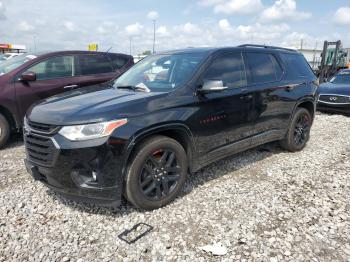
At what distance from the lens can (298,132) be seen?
564 centimetres

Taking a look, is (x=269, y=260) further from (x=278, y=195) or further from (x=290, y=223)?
(x=278, y=195)

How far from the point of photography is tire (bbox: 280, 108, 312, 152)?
5.43 m

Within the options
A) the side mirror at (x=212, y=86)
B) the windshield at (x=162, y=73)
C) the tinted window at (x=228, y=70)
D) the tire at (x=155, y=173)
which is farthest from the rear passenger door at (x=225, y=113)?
the tire at (x=155, y=173)

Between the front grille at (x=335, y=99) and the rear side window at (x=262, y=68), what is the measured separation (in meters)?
5.57

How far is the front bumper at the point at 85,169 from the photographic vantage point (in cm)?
291

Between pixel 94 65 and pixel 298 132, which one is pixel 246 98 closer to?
pixel 298 132

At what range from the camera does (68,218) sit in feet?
10.8

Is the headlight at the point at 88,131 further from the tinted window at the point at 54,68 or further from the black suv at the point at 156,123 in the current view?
the tinted window at the point at 54,68

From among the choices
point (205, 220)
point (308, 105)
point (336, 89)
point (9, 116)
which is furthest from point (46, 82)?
point (336, 89)

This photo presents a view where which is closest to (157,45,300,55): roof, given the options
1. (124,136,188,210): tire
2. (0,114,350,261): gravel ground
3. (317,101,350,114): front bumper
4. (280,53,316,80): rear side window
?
(280,53,316,80): rear side window

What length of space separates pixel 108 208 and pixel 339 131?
6.28 m

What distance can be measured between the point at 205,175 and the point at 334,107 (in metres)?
7.00

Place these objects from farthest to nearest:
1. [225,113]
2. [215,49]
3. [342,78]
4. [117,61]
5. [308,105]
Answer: [342,78], [117,61], [308,105], [215,49], [225,113]

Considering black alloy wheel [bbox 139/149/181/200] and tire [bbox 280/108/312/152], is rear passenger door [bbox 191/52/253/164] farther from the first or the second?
tire [bbox 280/108/312/152]
